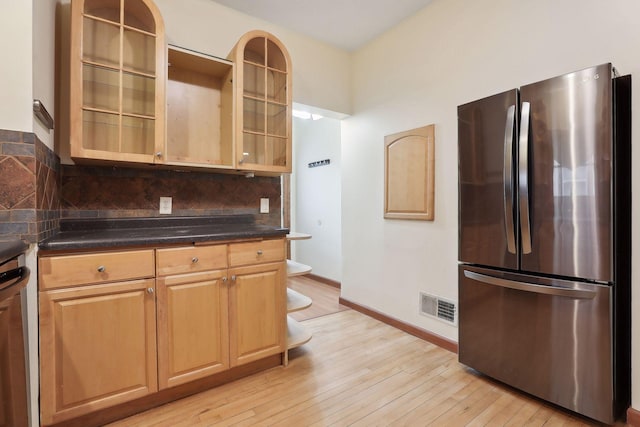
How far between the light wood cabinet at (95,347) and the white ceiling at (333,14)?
2.30 meters

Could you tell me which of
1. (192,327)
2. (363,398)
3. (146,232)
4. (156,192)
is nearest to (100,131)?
(156,192)

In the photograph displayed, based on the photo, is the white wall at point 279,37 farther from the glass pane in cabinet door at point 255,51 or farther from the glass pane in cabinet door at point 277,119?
the glass pane in cabinet door at point 277,119

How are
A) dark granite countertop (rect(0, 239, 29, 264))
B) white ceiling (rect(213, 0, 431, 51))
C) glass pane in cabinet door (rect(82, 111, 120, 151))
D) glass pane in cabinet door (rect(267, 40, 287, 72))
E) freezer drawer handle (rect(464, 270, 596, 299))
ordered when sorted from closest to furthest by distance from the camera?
dark granite countertop (rect(0, 239, 29, 264))
freezer drawer handle (rect(464, 270, 596, 299))
glass pane in cabinet door (rect(82, 111, 120, 151))
glass pane in cabinet door (rect(267, 40, 287, 72))
white ceiling (rect(213, 0, 431, 51))

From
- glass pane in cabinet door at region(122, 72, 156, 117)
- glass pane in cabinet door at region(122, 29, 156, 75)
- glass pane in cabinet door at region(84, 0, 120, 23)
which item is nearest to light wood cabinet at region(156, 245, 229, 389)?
glass pane in cabinet door at region(122, 72, 156, 117)

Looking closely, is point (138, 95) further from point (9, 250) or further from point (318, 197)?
point (318, 197)

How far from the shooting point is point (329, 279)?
14.5 feet

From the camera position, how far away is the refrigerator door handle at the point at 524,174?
1.64m

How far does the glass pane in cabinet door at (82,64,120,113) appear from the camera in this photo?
5.88ft

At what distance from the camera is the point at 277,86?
2373 millimetres

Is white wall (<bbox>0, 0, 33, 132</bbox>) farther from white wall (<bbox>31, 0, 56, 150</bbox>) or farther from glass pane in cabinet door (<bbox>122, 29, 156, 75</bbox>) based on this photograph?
glass pane in cabinet door (<bbox>122, 29, 156, 75</bbox>)

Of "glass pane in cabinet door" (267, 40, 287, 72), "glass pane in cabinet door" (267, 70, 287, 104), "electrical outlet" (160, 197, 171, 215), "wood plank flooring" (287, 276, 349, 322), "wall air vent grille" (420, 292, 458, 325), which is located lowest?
"wood plank flooring" (287, 276, 349, 322)

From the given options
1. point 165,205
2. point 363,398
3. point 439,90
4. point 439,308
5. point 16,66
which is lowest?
point 363,398

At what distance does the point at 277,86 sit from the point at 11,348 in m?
2.11

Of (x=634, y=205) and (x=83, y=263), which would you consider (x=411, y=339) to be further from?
(x=83, y=263)
